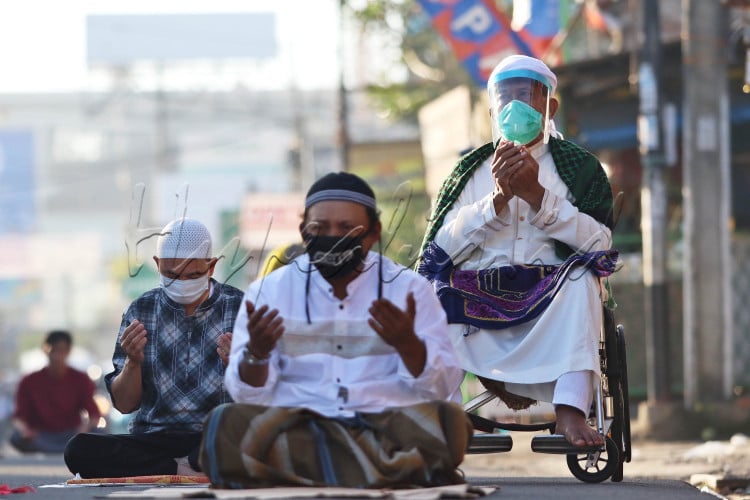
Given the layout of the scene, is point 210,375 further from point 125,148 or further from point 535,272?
point 125,148

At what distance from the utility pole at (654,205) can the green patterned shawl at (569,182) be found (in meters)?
7.59

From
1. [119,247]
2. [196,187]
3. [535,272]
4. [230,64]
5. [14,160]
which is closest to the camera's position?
[535,272]

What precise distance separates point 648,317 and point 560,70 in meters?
2.76

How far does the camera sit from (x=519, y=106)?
25.3ft

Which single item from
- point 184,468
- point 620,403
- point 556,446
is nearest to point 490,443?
point 556,446

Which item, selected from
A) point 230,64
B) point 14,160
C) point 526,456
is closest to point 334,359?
point 526,456

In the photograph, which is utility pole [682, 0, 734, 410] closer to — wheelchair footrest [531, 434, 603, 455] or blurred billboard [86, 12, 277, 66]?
wheelchair footrest [531, 434, 603, 455]

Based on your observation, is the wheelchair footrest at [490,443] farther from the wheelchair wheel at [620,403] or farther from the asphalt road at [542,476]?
the wheelchair wheel at [620,403]

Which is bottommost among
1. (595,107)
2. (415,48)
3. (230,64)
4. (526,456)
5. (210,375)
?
(526,456)

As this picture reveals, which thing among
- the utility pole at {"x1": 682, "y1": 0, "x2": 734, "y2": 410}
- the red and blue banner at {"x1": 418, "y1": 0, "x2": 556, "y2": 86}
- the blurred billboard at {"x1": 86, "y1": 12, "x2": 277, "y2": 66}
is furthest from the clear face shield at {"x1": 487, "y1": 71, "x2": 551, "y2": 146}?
the blurred billboard at {"x1": 86, "y1": 12, "x2": 277, "y2": 66}

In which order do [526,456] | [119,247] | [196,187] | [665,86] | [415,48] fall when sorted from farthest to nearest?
[119,247] → [196,187] → [415,48] → [665,86] → [526,456]

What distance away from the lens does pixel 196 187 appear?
204 feet

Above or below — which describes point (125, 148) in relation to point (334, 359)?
above

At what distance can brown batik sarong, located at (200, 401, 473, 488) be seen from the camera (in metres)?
5.98
